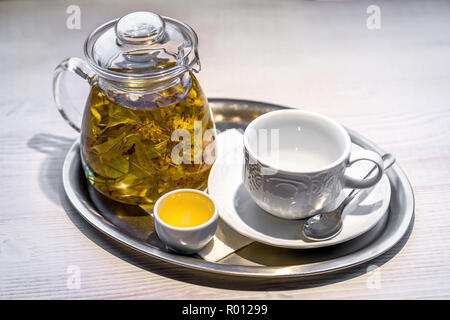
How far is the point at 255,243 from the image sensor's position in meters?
0.69

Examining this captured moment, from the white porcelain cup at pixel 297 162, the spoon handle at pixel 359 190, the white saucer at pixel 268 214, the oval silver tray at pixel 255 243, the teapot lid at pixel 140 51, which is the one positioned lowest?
the oval silver tray at pixel 255 243

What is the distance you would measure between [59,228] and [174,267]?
0.59ft

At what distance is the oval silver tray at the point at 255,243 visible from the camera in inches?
25.1

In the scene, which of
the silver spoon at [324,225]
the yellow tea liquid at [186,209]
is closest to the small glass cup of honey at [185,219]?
the yellow tea liquid at [186,209]

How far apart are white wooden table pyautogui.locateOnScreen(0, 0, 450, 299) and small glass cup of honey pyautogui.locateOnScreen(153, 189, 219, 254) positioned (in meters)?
0.04

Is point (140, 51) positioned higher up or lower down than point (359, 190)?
higher up

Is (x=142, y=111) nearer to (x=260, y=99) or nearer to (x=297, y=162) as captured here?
(x=297, y=162)

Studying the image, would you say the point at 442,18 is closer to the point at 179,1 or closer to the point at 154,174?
the point at 179,1

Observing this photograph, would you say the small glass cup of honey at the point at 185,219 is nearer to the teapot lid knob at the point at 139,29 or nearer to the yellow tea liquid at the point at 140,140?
the yellow tea liquid at the point at 140,140

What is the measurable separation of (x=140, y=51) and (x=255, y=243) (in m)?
0.29

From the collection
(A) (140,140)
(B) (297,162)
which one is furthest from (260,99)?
(A) (140,140)

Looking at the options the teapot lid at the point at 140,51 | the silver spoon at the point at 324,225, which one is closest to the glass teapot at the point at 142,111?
the teapot lid at the point at 140,51

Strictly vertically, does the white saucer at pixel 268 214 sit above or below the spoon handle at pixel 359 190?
below
